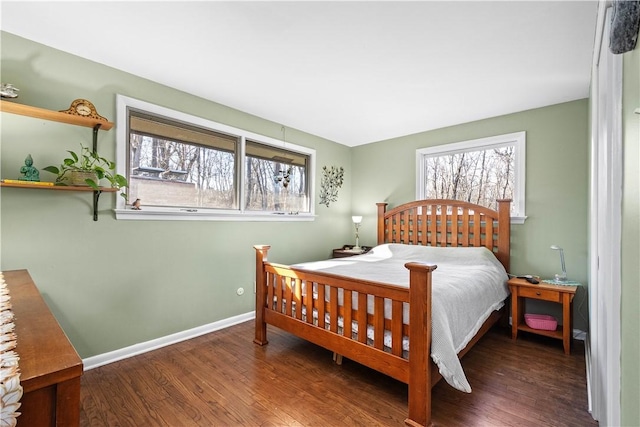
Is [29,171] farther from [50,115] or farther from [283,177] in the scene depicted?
[283,177]

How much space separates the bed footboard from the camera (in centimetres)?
166

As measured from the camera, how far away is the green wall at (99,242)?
6.64 ft

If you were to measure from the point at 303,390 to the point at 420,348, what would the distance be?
0.88 meters

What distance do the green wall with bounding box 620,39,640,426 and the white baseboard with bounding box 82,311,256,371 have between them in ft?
9.78

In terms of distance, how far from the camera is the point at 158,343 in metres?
2.64

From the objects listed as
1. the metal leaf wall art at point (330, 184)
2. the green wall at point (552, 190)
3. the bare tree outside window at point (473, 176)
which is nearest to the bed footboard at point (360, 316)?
the metal leaf wall art at point (330, 184)

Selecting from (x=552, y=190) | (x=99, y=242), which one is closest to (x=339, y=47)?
(x=99, y=242)

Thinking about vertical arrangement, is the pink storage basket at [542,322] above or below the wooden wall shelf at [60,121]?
below

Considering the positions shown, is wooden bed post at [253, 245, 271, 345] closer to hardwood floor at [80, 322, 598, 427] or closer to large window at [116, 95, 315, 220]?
hardwood floor at [80, 322, 598, 427]

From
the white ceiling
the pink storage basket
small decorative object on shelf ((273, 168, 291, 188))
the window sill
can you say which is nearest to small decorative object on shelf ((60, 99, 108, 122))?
the white ceiling

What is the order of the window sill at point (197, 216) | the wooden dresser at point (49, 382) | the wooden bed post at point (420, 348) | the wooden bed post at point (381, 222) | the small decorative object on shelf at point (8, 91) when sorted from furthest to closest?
the wooden bed post at point (381, 222)
the window sill at point (197, 216)
the small decorative object on shelf at point (8, 91)
the wooden bed post at point (420, 348)
the wooden dresser at point (49, 382)

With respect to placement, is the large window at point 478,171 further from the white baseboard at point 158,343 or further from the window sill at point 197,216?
the white baseboard at point 158,343

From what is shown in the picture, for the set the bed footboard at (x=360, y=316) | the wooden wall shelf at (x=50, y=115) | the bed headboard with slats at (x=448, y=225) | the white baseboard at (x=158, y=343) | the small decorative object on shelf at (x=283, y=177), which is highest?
the wooden wall shelf at (x=50, y=115)

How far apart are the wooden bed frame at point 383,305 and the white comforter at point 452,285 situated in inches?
4.3
